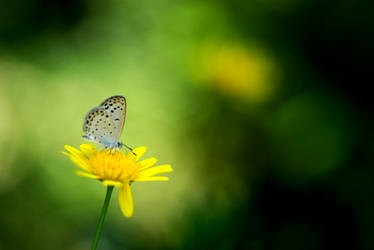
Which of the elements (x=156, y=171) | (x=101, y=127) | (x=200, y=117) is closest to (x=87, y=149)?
(x=101, y=127)

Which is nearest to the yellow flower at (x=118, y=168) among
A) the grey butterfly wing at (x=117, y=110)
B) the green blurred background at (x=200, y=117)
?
the grey butterfly wing at (x=117, y=110)

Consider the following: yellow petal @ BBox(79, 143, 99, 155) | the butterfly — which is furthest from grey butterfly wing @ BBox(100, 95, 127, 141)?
yellow petal @ BBox(79, 143, 99, 155)

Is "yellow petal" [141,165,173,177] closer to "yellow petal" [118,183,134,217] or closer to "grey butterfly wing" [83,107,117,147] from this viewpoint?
"yellow petal" [118,183,134,217]

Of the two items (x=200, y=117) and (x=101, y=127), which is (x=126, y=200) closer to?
(x=101, y=127)

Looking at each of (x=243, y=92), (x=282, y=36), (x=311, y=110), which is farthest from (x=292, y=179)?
(x=282, y=36)

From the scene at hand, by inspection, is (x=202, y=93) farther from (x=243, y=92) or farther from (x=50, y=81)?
(x=50, y=81)

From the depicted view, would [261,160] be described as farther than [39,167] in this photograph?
Yes
